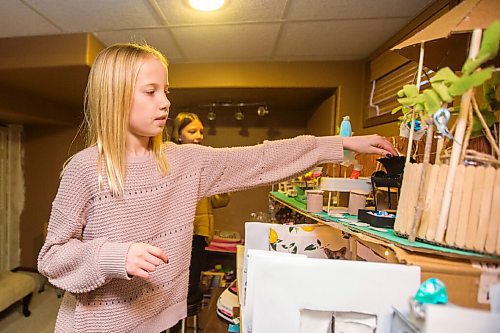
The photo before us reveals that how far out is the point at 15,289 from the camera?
218 centimetres

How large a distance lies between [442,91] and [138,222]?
626mm

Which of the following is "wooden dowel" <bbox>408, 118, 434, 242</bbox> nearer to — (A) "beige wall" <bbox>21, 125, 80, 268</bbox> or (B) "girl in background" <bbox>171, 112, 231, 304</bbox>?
(B) "girl in background" <bbox>171, 112, 231, 304</bbox>

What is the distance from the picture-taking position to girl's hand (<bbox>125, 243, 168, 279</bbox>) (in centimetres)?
54

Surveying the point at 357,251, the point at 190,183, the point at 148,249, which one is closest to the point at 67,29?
the point at 190,183

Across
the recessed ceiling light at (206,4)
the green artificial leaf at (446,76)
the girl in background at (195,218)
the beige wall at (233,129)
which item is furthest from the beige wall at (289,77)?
the green artificial leaf at (446,76)

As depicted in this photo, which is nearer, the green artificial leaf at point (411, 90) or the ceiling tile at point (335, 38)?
the green artificial leaf at point (411, 90)

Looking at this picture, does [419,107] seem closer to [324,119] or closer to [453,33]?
[453,33]

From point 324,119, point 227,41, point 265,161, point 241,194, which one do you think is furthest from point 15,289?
point 324,119

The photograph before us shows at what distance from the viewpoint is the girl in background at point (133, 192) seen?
599 millimetres

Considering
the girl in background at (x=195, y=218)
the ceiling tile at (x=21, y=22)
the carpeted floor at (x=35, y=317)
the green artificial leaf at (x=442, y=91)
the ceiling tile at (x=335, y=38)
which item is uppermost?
the ceiling tile at (x=335, y=38)

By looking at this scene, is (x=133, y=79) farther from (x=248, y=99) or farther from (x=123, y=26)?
(x=248, y=99)

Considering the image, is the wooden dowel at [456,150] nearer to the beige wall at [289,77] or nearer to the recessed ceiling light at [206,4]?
the recessed ceiling light at [206,4]

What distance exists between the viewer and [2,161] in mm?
2748

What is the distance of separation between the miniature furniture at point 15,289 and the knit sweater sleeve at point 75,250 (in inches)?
82.0
